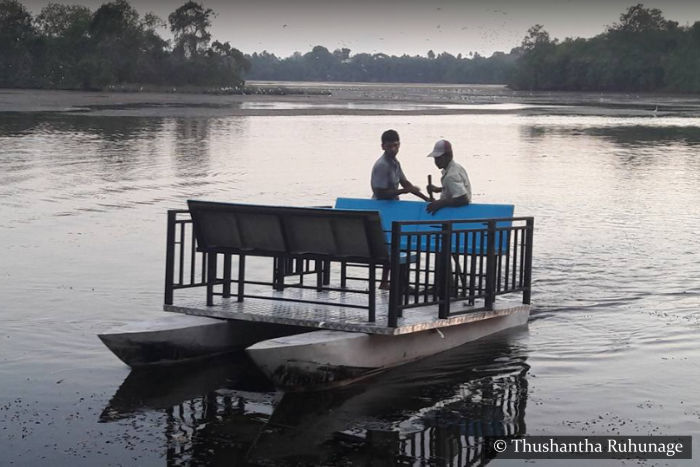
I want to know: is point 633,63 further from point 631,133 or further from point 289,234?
point 289,234

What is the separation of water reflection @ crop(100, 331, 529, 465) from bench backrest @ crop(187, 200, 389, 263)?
3.41ft

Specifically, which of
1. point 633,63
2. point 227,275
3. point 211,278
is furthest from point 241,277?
point 633,63

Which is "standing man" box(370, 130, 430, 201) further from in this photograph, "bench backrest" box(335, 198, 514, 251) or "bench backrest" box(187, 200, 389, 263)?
"bench backrest" box(187, 200, 389, 263)

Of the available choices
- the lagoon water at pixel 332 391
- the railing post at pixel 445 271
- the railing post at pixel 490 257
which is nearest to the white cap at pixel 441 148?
the railing post at pixel 490 257

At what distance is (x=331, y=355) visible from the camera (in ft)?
31.0

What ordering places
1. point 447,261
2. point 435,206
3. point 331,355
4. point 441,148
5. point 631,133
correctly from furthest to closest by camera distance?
1. point 631,133
2. point 441,148
3. point 435,206
4. point 447,261
5. point 331,355

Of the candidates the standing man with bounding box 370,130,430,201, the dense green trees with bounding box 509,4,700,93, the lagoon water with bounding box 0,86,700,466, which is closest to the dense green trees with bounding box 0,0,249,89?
the dense green trees with bounding box 509,4,700,93

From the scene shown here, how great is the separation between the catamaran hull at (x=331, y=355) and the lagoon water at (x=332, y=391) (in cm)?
13

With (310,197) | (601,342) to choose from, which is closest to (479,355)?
(601,342)

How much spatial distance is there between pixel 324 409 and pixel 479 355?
7.61 feet

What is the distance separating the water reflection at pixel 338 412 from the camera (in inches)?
317

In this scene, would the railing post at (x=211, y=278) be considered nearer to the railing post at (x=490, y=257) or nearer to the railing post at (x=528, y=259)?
the railing post at (x=490, y=257)

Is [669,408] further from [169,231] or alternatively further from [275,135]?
[275,135]

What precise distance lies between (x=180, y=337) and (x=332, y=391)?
152 centimetres
